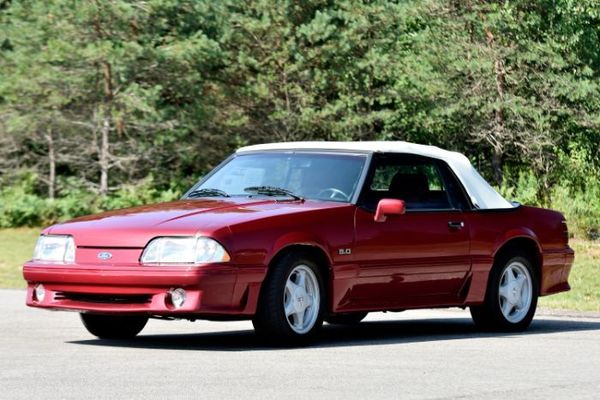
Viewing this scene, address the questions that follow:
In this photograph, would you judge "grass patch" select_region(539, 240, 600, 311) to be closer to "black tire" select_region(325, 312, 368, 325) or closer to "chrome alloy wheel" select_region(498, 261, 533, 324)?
"chrome alloy wheel" select_region(498, 261, 533, 324)

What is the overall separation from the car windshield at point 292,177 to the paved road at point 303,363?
1204 millimetres

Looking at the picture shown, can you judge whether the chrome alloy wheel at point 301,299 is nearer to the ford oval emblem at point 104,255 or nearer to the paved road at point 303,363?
the paved road at point 303,363

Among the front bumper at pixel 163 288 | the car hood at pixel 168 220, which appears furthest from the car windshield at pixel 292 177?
the front bumper at pixel 163 288

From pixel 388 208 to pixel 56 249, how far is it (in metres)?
2.61

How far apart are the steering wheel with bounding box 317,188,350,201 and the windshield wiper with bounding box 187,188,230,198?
0.82 meters

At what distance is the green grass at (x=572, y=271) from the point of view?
706 inches

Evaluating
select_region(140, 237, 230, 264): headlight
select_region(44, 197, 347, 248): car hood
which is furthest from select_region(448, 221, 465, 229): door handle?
select_region(140, 237, 230, 264): headlight

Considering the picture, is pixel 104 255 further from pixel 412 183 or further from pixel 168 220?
pixel 412 183

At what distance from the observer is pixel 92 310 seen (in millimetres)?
11312

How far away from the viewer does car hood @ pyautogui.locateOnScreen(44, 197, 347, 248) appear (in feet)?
36.6

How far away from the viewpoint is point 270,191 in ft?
40.7

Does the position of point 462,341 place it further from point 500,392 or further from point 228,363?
point 500,392

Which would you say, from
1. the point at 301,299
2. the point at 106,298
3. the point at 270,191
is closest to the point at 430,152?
the point at 270,191

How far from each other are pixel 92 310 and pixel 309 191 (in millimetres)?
2134
